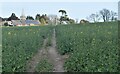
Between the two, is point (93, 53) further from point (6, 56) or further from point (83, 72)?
point (6, 56)

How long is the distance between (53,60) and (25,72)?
279cm

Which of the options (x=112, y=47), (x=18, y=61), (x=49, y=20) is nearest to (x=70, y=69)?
(x=18, y=61)

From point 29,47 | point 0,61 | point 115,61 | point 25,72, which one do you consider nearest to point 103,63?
point 115,61

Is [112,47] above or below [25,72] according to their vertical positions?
above

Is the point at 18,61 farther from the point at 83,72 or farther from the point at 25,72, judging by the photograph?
the point at 83,72

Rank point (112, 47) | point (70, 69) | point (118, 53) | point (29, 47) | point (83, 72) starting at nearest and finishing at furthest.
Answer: point (83, 72) < point (70, 69) < point (118, 53) < point (112, 47) < point (29, 47)

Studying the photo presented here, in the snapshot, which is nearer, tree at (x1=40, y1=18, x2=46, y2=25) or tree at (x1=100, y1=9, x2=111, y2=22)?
tree at (x1=100, y1=9, x2=111, y2=22)

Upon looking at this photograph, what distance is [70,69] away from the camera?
9672mm

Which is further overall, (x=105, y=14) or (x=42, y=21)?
(x=42, y=21)

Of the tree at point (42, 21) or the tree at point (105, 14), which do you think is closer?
the tree at point (105, 14)

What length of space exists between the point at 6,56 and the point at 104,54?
11.4ft

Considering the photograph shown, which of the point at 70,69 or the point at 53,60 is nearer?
the point at 70,69

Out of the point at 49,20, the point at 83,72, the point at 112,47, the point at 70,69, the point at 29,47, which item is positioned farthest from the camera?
the point at 49,20

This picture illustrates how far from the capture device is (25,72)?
32.2 feet
